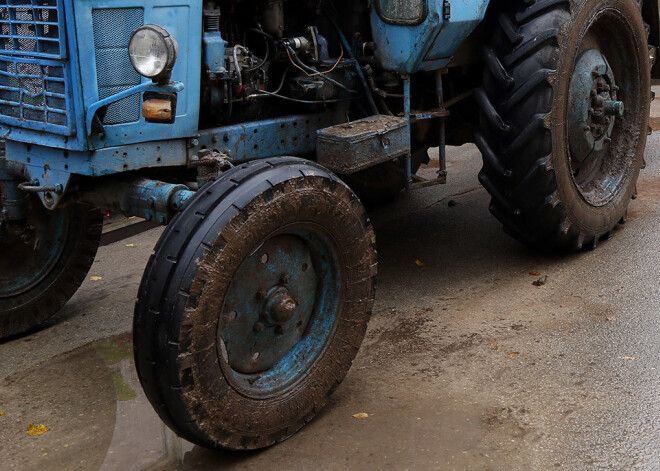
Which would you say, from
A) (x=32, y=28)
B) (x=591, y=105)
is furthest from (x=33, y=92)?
(x=591, y=105)

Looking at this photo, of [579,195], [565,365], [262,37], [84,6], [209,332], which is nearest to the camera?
[209,332]

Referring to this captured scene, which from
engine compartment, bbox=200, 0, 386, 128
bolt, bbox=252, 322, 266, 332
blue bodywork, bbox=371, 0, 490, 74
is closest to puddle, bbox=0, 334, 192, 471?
bolt, bbox=252, 322, 266, 332

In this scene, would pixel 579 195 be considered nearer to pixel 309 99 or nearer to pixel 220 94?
pixel 309 99

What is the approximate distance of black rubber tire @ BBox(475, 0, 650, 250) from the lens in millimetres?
4879

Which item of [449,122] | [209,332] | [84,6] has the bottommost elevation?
[209,332]

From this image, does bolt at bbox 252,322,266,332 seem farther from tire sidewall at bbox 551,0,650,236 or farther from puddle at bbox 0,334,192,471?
tire sidewall at bbox 551,0,650,236

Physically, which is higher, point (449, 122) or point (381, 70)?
point (381, 70)

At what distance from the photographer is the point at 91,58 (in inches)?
147

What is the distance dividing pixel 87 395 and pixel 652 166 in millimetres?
5251

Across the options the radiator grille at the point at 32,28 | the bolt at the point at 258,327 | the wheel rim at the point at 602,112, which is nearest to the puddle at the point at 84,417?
the bolt at the point at 258,327

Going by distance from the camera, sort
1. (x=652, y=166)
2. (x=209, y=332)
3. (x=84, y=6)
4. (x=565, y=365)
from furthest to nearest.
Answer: (x=652, y=166)
(x=565, y=365)
(x=84, y=6)
(x=209, y=332)

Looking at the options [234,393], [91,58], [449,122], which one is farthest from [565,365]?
[91,58]

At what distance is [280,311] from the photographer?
3580 mm

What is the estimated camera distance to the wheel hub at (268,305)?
350 centimetres
